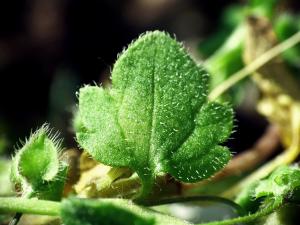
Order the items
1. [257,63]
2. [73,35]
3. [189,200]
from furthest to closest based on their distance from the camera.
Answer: [73,35] < [257,63] < [189,200]

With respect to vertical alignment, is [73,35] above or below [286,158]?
above

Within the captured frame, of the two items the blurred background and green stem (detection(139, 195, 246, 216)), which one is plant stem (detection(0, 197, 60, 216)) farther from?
the blurred background

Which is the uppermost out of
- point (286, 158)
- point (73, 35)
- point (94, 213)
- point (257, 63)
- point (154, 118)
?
point (73, 35)

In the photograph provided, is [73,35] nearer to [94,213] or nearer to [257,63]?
[257,63]

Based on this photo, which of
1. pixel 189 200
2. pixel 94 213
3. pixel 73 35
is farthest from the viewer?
pixel 73 35

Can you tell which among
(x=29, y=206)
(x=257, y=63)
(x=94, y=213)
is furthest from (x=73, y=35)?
(x=94, y=213)

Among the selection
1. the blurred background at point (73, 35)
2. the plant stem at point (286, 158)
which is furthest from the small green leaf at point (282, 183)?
the blurred background at point (73, 35)

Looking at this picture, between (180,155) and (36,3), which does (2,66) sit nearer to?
(36,3)

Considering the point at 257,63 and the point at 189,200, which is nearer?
the point at 189,200
